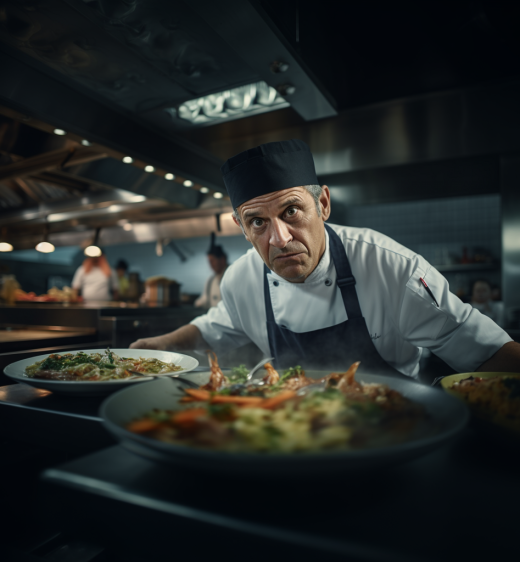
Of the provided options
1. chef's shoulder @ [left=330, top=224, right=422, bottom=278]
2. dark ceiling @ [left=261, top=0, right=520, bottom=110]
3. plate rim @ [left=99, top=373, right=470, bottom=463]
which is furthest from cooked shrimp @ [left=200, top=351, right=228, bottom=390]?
dark ceiling @ [left=261, top=0, right=520, bottom=110]

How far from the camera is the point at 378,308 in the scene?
1.47 meters

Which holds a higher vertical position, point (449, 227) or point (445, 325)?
point (449, 227)

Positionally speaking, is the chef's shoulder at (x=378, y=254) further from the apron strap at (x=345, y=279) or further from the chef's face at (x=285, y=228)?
the chef's face at (x=285, y=228)

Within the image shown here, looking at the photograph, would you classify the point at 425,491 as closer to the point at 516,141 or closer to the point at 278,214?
the point at 278,214

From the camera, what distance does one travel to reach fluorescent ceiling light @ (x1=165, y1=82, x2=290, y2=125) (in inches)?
89.0

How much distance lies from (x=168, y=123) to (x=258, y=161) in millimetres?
1493

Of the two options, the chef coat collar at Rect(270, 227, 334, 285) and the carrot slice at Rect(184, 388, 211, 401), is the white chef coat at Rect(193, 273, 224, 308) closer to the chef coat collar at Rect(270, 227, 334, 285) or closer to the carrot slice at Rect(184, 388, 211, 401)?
the chef coat collar at Rect(270, 227, 334, 285)

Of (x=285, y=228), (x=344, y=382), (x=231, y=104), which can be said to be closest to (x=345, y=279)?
(x=285, y=228)

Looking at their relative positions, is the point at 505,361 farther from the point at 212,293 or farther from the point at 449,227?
the point at 449,227

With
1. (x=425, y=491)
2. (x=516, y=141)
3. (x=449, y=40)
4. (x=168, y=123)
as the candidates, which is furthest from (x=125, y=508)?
(x=516, y=141)

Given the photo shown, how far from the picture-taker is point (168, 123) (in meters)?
2.50

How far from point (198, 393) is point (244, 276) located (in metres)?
1.04

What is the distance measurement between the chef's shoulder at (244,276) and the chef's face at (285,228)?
14.5 inches

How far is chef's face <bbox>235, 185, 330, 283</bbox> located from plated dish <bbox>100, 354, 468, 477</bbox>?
2.01 feet
